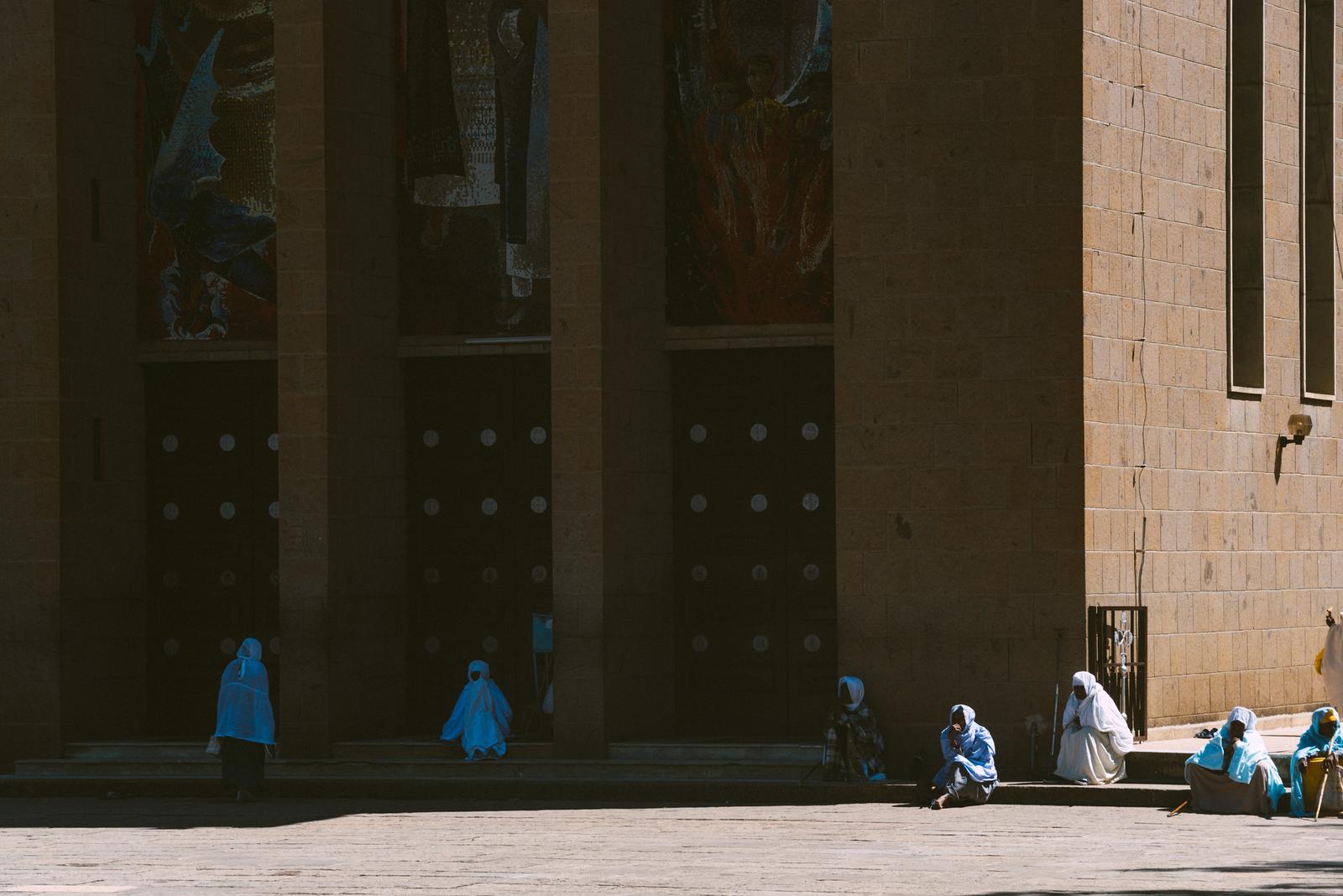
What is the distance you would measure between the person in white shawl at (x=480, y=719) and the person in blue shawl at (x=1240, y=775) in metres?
7.14

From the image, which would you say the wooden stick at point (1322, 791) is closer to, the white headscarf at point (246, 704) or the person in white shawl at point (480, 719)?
the person in white shawl at point (480, 719)

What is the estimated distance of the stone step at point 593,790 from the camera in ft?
68.8

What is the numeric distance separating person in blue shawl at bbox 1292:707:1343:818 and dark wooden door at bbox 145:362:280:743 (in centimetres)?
1115

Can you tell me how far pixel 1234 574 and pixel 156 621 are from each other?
11531 mm

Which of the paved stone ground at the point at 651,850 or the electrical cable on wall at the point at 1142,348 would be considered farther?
the electrical cable on wall at the point at 1142,348

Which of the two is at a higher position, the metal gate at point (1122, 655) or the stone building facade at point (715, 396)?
the stone building facade at point (715, 396)

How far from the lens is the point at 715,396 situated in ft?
80.5

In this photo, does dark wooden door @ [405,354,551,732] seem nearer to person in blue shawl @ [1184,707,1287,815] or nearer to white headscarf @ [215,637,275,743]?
white headscarf @ [215,637,275,743]

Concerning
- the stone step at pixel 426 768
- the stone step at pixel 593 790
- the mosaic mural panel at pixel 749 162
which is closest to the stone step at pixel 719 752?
the stone step at pixel 426 768

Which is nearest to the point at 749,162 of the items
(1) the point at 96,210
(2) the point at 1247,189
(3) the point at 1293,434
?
(2) the point at 1247,189

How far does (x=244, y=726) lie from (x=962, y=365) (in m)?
7.54

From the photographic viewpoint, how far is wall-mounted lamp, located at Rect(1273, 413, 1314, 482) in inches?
1001

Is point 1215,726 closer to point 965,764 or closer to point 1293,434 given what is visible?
point 1293,434

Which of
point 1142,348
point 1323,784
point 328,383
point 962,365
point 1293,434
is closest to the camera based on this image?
point 1323,784
